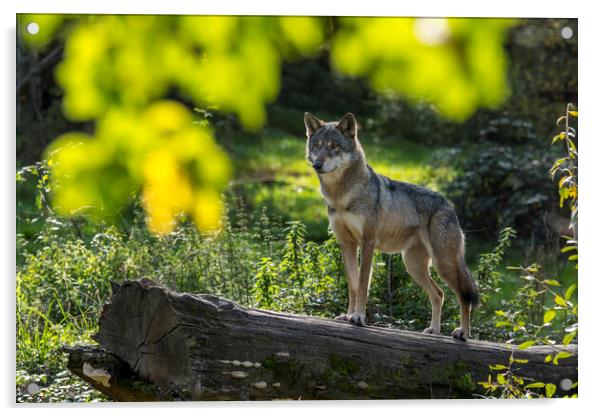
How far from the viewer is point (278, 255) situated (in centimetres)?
634

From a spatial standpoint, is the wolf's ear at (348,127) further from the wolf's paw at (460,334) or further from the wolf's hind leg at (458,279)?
the wolf's paw at (460,334)

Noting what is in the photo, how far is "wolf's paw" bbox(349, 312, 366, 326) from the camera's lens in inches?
199

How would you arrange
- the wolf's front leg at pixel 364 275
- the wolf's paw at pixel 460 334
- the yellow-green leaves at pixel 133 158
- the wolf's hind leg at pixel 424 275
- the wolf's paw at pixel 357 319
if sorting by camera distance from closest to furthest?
the yellow-green leaves at pixel 133 158 → the wolf's paw at pixel 357 319 → the wolf's front leg at pixel 364 275 → the wolf's paw at pixel 460 334 → the wolf's hind leg at pixel 424 275

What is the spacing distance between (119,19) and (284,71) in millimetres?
3740

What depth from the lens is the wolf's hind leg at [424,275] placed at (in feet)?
18.6

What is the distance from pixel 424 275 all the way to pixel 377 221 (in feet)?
1.91

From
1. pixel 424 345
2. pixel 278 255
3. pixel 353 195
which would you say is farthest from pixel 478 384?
pixel 278 255

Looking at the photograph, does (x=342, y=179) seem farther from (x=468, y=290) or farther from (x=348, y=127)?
(x=468, y=290)

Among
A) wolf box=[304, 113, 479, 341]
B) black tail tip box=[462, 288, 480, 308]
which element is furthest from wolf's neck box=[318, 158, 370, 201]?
black tail tip box=[462, 288, 480, 308]

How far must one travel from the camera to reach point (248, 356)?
4.68 meters

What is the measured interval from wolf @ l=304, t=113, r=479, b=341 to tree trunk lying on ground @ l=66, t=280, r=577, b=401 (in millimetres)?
336

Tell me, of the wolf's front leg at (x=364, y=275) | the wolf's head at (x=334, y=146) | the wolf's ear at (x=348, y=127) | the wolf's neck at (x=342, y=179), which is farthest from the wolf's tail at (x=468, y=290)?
the wolf's ear at (x=348, y=127)

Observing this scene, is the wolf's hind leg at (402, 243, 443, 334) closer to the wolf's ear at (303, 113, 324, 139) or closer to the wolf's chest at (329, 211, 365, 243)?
the wolf's chest at (329, 211, 365, 243)
